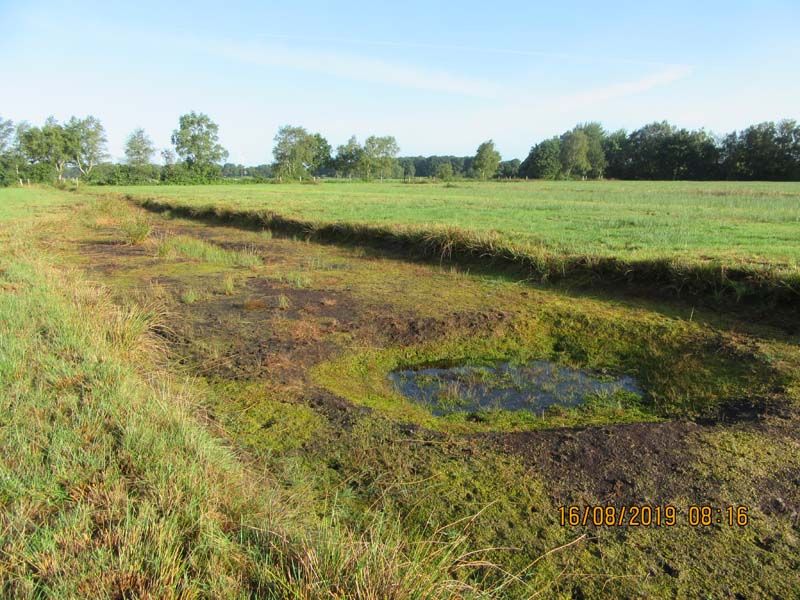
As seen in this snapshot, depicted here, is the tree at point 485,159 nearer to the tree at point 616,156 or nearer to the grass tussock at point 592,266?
the tree at point 616,156

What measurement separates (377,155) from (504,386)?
86588mm

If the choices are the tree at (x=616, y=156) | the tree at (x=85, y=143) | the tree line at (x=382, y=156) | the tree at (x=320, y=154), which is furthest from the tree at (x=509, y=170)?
the tree at (x=85, y=143)

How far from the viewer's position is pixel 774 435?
12.7ft

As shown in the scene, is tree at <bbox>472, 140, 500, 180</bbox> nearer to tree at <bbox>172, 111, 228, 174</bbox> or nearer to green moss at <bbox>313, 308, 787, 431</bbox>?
tree at <bbox>172, 111, 228, 174</bbox>

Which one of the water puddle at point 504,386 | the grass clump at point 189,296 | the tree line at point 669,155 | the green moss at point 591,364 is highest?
the tree line at point 669,155

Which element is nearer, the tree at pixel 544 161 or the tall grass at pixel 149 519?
the tall grass at pixel 149 519

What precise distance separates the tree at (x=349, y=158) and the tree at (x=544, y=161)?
29233 mm

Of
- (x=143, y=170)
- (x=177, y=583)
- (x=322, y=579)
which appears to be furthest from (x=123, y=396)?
(x=143, y=170)

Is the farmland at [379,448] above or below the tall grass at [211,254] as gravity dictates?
below

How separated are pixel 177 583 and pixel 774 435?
426 cm

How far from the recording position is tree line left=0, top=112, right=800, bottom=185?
5991cm

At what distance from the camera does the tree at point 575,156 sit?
79.2 metres

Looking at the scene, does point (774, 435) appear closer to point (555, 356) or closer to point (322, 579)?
point (555, 356)

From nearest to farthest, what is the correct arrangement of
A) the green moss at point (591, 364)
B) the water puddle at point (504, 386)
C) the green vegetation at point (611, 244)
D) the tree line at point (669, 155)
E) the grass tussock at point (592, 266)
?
the green moss at point (591, 364) < the water puddle at point (504, 386) < the grass tussock at point (592, 266) < the green vegetation at point (611, 244) < the tree line at point (669, 155)
